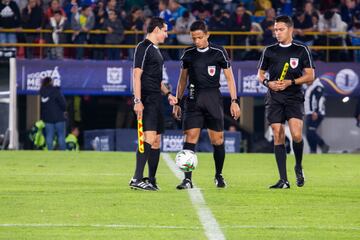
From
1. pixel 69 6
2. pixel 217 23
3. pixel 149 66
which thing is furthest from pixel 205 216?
pixel 69 6

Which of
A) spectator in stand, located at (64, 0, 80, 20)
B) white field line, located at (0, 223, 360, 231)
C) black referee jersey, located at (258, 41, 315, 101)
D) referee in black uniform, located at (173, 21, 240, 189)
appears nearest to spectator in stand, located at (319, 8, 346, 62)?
spectator in stand, located at (64, 0, 80, 20)

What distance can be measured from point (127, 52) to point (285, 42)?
15512mm

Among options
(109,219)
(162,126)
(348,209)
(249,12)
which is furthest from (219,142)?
(249,12)

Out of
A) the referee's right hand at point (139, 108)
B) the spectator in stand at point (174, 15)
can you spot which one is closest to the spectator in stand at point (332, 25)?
the spectator in stand at point (174, 15)

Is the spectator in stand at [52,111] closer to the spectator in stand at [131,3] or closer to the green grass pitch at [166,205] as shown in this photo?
the spectator in stand at [131,3]

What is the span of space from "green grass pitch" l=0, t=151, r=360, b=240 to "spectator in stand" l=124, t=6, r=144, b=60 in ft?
34.7

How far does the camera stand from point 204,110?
1348cm

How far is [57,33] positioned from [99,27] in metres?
0.98

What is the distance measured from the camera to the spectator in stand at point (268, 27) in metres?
27.8

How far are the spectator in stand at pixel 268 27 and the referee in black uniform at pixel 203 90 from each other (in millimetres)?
14367

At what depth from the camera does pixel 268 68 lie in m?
13.8

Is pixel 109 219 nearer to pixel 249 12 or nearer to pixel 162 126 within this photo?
pixel 162 126

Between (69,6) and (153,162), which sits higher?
(69,6)

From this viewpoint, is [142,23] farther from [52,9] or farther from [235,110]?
[235,110]
